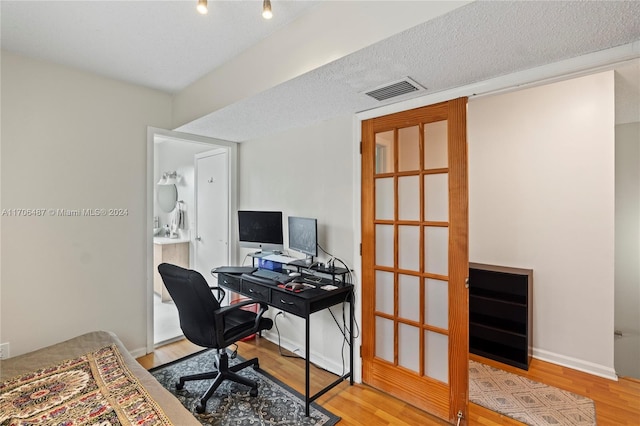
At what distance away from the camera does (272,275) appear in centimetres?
263

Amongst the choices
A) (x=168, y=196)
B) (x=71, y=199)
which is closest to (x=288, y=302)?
(x=71, y=199)

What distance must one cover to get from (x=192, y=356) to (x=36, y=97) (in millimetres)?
2602

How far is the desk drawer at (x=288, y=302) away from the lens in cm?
217

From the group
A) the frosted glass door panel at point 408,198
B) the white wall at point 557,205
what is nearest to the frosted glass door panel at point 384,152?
the frosted glass door panel at point 408,198

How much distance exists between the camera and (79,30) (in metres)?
2.01

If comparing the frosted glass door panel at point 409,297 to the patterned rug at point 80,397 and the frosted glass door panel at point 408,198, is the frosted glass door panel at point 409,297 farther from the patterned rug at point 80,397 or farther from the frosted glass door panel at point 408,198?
the patterned rug at point 80,397

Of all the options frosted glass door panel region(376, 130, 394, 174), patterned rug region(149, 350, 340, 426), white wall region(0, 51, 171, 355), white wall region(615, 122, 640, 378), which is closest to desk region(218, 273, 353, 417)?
patterned rug region(149, 350, 340, 426)

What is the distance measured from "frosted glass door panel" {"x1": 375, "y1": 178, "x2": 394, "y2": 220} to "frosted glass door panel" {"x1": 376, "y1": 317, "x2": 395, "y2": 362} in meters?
0.84

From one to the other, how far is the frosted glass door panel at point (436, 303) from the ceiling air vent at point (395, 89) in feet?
4.39

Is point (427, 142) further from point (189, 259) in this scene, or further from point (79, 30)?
point (189, 259)

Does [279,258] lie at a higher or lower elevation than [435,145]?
lower

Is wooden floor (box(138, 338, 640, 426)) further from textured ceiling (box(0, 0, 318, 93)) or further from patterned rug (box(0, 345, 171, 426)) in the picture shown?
textured ceiling (box(0, 0, 318, 93))

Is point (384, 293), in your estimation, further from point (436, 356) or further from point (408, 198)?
point (408, 198)

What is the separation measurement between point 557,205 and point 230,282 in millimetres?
3184
